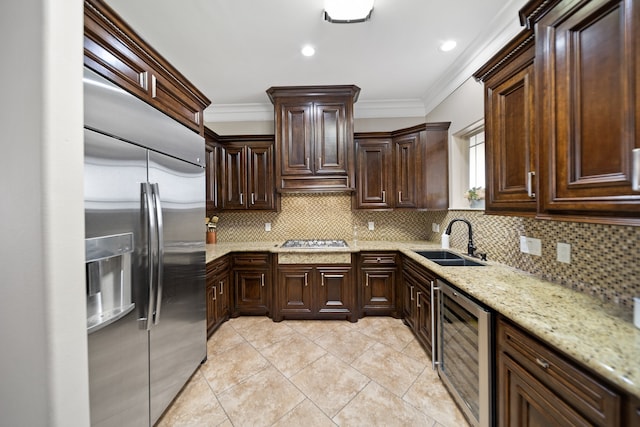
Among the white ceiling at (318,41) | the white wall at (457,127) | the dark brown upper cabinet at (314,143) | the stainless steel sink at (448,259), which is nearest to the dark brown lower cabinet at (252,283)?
the dark brown upper cabinet at (314,143)

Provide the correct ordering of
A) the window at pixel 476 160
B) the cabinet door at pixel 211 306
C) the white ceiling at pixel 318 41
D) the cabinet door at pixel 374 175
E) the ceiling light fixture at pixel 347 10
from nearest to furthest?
the ceiling light fixture at pixel 347 10
the white ceiling at pixel 318 41
the cabinet door at pixel 211 306
the window at pixel 476 160
the cabinet door at pixel 374 175

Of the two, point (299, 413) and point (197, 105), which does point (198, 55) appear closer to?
point (197, 105)

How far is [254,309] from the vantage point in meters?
3.00

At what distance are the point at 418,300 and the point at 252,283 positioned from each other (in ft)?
6.64

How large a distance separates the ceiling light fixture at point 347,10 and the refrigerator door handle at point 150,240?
184cm

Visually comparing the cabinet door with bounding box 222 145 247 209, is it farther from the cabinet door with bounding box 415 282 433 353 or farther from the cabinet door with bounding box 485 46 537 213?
the cabinet door with bounding box 485 46 537 213

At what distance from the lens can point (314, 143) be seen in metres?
3.02

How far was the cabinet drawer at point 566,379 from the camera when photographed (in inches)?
29.8

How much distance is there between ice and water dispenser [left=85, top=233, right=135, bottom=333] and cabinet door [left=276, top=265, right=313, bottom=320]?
5.77 ft

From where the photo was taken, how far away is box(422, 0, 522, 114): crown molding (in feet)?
6.11

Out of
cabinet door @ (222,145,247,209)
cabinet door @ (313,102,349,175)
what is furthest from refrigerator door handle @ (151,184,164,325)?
cabinet door @ (313,102,349,175)

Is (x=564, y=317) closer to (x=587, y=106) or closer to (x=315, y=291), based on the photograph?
(x=587, y=106)

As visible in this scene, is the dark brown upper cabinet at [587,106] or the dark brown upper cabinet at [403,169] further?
the dark brown upper cabinet at [403,169]

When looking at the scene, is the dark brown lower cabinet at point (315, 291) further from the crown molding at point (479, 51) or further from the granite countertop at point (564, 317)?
the crown molding at point (479, 51)
